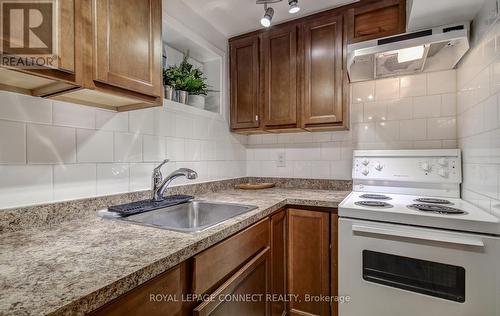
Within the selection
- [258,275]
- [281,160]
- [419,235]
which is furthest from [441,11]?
[258,275]

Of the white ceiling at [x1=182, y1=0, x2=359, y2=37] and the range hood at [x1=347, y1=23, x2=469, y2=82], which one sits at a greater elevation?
the white ceiling at [x1=182, y1=0, x2=359, y2=37]

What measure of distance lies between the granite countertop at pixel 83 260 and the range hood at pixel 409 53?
4.27 ft

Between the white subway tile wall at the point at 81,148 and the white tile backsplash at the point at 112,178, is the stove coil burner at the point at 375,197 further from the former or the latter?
the white tile backsplash at the point at 112,178

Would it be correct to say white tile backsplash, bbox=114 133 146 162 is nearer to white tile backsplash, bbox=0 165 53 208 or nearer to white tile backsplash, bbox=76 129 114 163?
white tile backsplash, bbox=76 129 114 163

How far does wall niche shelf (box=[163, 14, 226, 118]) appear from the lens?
1.69 metres

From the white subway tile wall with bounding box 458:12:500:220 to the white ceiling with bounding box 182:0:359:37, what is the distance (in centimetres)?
88

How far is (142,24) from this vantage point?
111cm

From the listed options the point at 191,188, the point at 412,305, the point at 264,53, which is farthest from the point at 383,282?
the point at 264,53

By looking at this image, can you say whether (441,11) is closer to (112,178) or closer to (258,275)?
(258,275)

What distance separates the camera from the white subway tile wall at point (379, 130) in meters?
1.76

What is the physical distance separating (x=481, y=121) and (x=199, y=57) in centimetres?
192

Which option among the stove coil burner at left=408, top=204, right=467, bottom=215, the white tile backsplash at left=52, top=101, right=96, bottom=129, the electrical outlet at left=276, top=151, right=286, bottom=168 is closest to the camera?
the white tile backsplash at left=52, top=101, right=96, bottom=129

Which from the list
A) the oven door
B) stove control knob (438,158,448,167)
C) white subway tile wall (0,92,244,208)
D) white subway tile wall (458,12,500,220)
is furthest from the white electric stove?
white subway tile wall (0,92,244,208)
